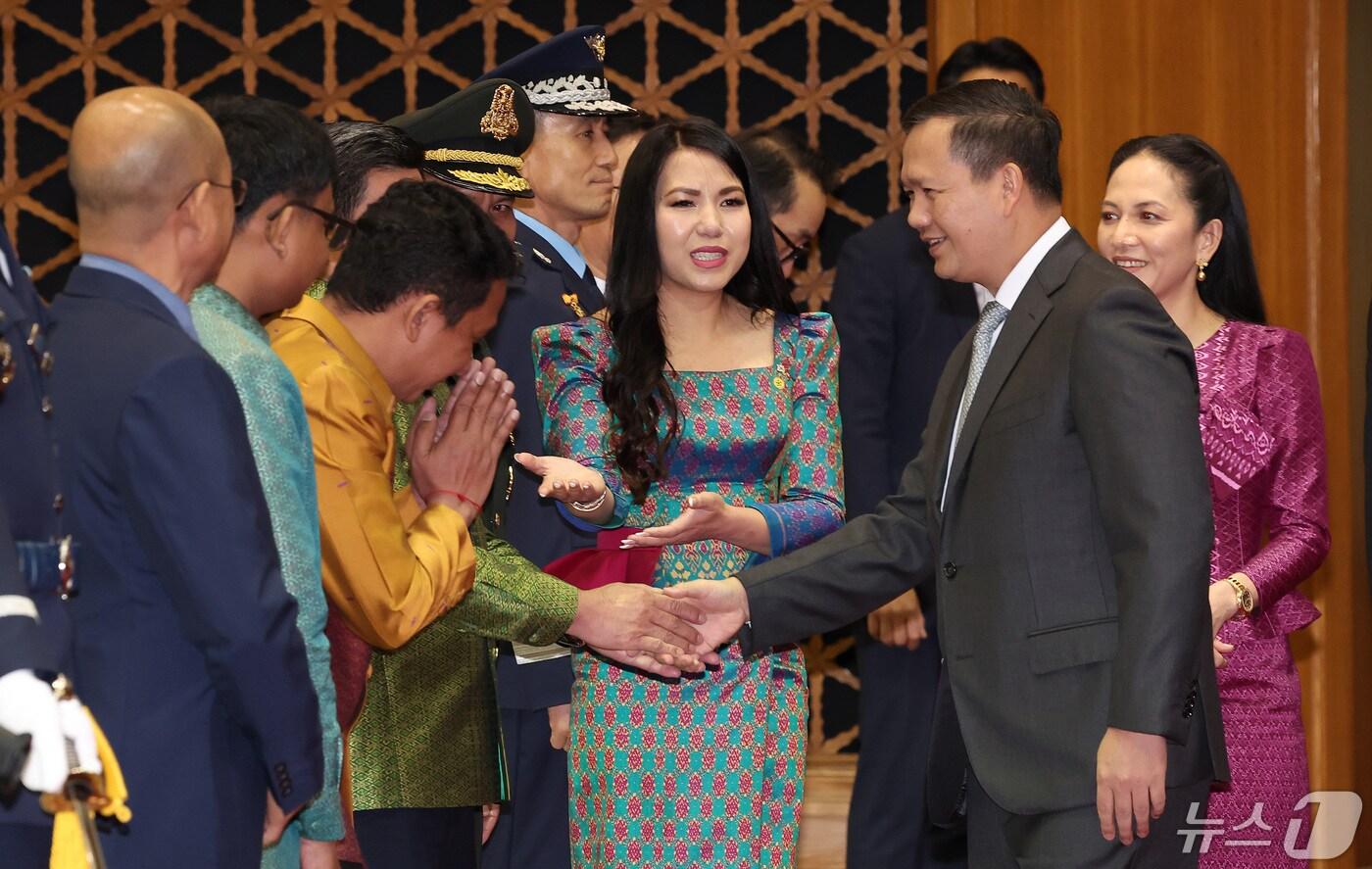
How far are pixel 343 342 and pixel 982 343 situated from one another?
90 cm

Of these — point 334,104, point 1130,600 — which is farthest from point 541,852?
point 334,104

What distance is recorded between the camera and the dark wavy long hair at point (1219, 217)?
312 cm

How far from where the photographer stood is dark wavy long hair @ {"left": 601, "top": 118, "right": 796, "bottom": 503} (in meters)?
2.75

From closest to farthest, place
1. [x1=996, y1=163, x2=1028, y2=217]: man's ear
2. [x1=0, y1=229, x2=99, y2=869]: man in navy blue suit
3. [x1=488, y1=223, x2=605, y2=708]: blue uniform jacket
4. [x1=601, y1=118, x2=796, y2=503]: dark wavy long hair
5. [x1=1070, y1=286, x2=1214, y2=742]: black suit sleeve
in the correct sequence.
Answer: [x1=0, y1=229, x2=99, y2=869]: man in navy blue suit, [x1=1070, y1=286, x2=1214, y2=742]: black suit sleeve, [x1=996, y1=163, x2=1028, y2=217]: man's ear, [x1=601, y1=118, x2=796, y2=503]: dark wavy long hair, [x1=488, y1=223, x2=605, y2=708]: blue uniform jacket

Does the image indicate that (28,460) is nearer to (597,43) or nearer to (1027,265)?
(1027,265)

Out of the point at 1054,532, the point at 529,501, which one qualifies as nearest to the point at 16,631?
the point at 1054,532

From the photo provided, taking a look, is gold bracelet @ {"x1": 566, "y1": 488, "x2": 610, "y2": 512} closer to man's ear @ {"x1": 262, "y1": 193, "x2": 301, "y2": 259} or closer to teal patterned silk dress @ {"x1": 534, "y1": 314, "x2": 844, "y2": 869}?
teal patterned silk dress @ {"x1": 534, "y1": 314, "x2": 844, "y2": 869}

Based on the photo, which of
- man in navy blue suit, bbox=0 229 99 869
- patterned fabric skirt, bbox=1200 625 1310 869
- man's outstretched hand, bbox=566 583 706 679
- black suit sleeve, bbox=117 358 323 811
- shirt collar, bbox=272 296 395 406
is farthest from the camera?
patterned fabric skirt, bbox=1200 625 1310 869

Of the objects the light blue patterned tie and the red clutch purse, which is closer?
the light blue patterned tie

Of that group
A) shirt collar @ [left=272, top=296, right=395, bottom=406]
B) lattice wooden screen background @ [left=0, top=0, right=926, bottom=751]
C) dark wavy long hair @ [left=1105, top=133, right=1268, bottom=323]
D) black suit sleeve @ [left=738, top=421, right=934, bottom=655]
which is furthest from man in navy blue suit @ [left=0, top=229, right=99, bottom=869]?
lattice wooden screen background @ [left=0, top=0, right=926, bottom=751]

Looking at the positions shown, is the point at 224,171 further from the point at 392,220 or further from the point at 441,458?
the point at 441,458

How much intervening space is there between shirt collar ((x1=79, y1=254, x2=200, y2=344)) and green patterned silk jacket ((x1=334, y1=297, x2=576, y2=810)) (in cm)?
62

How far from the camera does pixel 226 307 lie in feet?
7.17

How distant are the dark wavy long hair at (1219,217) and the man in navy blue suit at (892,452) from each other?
730 mm
